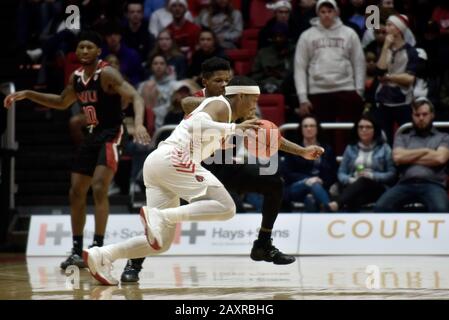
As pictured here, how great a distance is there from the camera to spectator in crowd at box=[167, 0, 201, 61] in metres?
15.4

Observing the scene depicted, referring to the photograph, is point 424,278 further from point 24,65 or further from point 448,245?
point 24,65

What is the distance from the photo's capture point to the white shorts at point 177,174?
7988 millimetres

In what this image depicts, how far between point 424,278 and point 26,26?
9.39 meters

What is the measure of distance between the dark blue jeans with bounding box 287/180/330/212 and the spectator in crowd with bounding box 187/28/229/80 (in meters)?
2.40

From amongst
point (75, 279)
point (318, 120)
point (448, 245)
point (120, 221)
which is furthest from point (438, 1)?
point (75, 279)

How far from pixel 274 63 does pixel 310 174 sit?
2.07 m

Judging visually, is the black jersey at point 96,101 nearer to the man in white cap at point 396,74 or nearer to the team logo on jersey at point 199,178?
the team logo on jersey at point 199,178

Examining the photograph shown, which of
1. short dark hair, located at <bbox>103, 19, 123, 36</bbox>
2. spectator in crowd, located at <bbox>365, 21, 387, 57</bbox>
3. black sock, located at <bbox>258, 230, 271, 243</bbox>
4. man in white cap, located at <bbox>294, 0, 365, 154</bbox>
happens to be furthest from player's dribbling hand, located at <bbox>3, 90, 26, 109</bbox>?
spectator in crowd, located at <bbox>365, 21, 387, 57</bbox>

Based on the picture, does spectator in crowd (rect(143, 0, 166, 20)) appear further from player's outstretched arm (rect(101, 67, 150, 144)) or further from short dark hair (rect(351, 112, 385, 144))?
player's outstretched arm (rect(101, 67, 150, 144))

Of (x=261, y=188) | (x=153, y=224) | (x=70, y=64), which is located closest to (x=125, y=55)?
(x=70, y=64)

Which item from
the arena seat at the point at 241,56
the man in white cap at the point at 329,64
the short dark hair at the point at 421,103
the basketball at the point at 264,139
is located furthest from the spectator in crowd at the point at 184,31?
the basketball at the point at 264,139

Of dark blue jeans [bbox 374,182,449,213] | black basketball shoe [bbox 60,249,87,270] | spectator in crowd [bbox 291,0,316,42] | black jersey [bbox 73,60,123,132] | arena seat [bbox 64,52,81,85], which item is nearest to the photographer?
black basketball shoe [bbox 60,249,87,270]

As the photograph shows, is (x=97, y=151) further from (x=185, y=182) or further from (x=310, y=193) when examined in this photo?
(x=310, y=193)

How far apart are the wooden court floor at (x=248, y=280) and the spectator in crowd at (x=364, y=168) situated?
3.40ft
